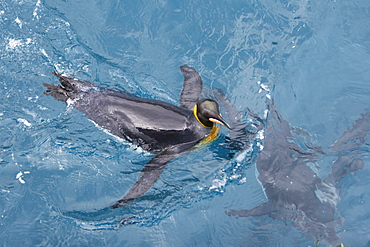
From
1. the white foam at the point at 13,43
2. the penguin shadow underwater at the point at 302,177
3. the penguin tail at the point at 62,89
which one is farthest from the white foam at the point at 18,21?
the penguin shadow underwater at the point at 302,177

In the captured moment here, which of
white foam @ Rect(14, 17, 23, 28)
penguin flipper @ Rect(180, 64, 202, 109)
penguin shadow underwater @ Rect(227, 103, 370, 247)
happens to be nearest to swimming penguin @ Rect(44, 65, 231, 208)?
penguin flipper @ Rect(180, 64, 202, 109)

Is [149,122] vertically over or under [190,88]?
under

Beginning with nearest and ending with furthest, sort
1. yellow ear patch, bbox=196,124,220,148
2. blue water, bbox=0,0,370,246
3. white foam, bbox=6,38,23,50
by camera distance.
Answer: blue water, bbox=0,0,370,246 < yellow ear patch, bbox=196,124,220,148 < white foam, bbox=6,38,23,50

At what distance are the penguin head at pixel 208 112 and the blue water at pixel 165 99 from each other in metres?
0.80

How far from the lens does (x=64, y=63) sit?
7312 millimetres

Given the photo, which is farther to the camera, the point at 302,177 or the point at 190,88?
the point at 190,88

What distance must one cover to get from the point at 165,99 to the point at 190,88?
56 cm

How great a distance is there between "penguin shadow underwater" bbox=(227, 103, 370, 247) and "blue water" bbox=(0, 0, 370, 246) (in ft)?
0.47

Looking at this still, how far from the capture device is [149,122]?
6.00m

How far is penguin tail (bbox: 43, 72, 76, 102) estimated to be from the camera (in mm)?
6527

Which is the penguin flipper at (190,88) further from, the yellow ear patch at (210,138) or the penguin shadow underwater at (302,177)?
the penguin shadow underwater at (302,177)

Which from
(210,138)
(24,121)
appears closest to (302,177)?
(210,138)

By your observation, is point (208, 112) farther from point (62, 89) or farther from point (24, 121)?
point (24, 121)

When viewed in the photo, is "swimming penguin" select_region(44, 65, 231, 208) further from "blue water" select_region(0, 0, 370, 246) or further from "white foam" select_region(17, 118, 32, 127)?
"white foam" select_region(17, 118, 32, 127)
